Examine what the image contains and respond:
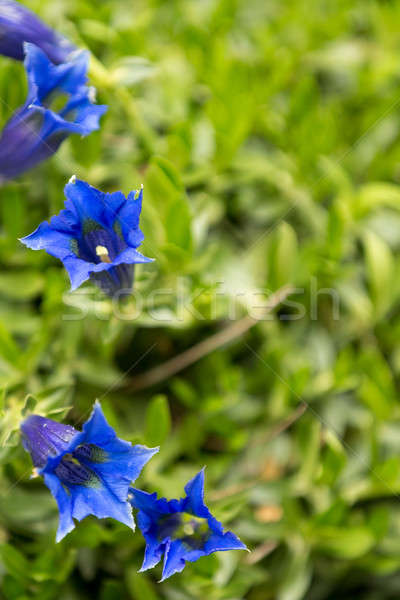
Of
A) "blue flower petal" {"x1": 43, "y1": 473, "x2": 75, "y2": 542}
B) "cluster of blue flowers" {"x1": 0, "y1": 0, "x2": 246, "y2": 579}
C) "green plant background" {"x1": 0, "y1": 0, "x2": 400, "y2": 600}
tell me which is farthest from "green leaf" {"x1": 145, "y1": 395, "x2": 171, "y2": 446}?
"blue flower petal" {"x1": 43, "y1": 473, "x2": 75, "y2": 542}

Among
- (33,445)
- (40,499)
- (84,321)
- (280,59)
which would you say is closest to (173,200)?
(84,321)

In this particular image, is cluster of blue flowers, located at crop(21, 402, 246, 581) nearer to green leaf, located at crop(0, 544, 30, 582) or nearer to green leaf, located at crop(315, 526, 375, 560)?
green leaf, located at crop(0, 544, 30, 582)

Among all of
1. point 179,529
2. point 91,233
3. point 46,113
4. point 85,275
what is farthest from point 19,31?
point 179,529

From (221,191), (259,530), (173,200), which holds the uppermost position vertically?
(173,200)

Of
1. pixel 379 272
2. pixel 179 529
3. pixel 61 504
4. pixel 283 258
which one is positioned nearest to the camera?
pixel 61 504

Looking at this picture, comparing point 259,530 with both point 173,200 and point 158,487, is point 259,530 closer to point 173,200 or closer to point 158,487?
point 158,487

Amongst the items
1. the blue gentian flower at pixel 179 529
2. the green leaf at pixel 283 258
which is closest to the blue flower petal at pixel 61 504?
the blue gentian flower at pixel 179 529

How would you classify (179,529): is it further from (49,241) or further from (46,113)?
(46,113)
